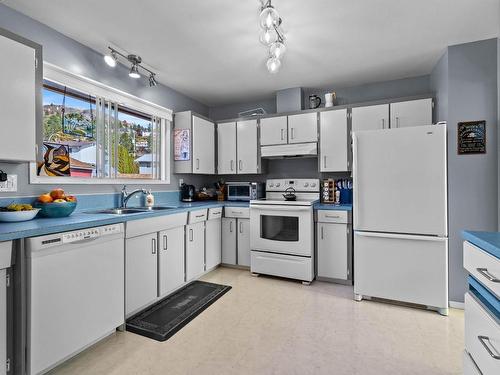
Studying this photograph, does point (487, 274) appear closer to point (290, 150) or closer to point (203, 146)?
point (290, 150)

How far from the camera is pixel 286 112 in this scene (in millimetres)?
3619

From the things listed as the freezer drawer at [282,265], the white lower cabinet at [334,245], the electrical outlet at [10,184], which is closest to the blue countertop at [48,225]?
the electrical outlet at [10,184]

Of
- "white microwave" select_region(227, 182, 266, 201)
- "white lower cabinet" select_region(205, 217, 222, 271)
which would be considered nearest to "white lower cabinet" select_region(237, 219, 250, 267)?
"white lower cabinet" select_region(205, 217, 222, 271)

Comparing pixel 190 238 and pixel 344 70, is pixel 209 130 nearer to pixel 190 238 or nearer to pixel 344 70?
pixel 190 238

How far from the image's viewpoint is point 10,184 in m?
1.93

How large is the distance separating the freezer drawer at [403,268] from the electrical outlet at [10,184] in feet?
9.82

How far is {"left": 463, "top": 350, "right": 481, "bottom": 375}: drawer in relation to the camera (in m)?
1.18

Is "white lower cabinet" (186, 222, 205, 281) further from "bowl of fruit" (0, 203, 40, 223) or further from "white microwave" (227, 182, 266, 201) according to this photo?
"bowl of fruit" (0, 203, 40, 223)

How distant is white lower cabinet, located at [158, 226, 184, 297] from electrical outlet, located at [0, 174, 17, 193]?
45.4 inches

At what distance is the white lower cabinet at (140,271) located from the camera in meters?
2.19

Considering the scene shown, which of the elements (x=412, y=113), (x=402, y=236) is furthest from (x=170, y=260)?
(x=412, y=113)

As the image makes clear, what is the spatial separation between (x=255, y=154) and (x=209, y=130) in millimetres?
797

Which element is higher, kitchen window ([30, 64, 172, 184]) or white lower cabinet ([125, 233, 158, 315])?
kitchen window ([30, 64, 172, 184])

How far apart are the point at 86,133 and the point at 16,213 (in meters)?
1.15
